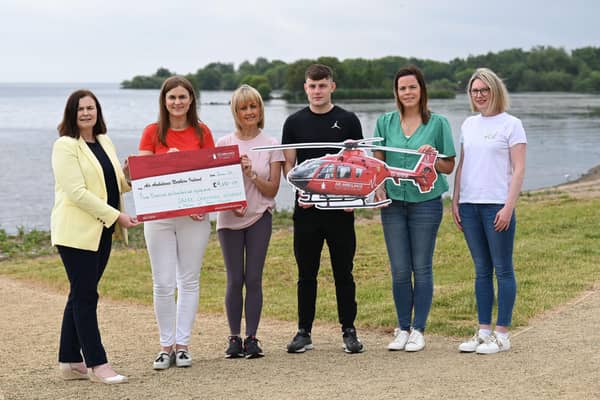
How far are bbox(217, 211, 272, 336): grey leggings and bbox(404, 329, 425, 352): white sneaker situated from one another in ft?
4.10

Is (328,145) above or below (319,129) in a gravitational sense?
below

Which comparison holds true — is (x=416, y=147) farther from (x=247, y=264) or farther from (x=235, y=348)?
(x=235, y=348)

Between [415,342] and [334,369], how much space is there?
792mm

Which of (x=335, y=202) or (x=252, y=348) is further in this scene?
(x=252, y=348)

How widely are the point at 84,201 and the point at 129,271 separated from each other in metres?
7.07

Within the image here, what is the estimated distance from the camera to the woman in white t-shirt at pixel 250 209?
252 inches

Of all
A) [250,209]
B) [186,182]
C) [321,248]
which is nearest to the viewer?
[186,182]

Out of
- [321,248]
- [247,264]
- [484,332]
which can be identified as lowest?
[484,332]

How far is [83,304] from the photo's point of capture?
Result: 600 centimetres

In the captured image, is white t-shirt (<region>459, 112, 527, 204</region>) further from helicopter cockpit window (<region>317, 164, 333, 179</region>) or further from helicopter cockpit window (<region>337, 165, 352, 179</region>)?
helicopter cockpit window (<region>317, 164, 333, 179</region>)

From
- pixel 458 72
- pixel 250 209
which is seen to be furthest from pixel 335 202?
pixel 458 72

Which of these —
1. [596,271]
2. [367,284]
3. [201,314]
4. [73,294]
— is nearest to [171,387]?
[73,294]

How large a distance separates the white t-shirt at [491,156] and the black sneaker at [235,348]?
7.17 feet

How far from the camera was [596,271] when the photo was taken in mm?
10312
